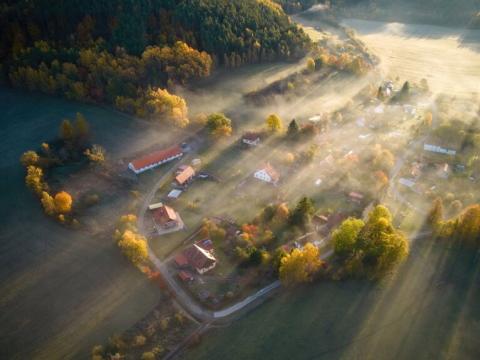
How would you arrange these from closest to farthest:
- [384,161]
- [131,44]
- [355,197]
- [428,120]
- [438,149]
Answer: [355,197] < [384,161] < [438,149] < [428,120] < [131,44]

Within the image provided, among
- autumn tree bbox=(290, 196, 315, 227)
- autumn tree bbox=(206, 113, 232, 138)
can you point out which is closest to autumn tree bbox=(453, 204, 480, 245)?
autumn tree bbox=(290, 196, 315, 227)

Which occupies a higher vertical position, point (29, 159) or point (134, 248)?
point (29, 159)

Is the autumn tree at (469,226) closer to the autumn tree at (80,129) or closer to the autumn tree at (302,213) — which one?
the autumn tree at (302,213)

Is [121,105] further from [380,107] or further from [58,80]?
[380,107]

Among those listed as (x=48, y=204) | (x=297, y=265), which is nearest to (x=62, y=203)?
(x=48, y=204)

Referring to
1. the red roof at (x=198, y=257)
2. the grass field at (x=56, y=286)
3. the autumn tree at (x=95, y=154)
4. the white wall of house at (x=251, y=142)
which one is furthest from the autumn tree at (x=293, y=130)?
the grass field at (x=56, y=286)

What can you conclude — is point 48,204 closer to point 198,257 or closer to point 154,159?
point 154,159

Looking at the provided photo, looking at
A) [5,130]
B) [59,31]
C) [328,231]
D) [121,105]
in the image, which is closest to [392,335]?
[328,231]
